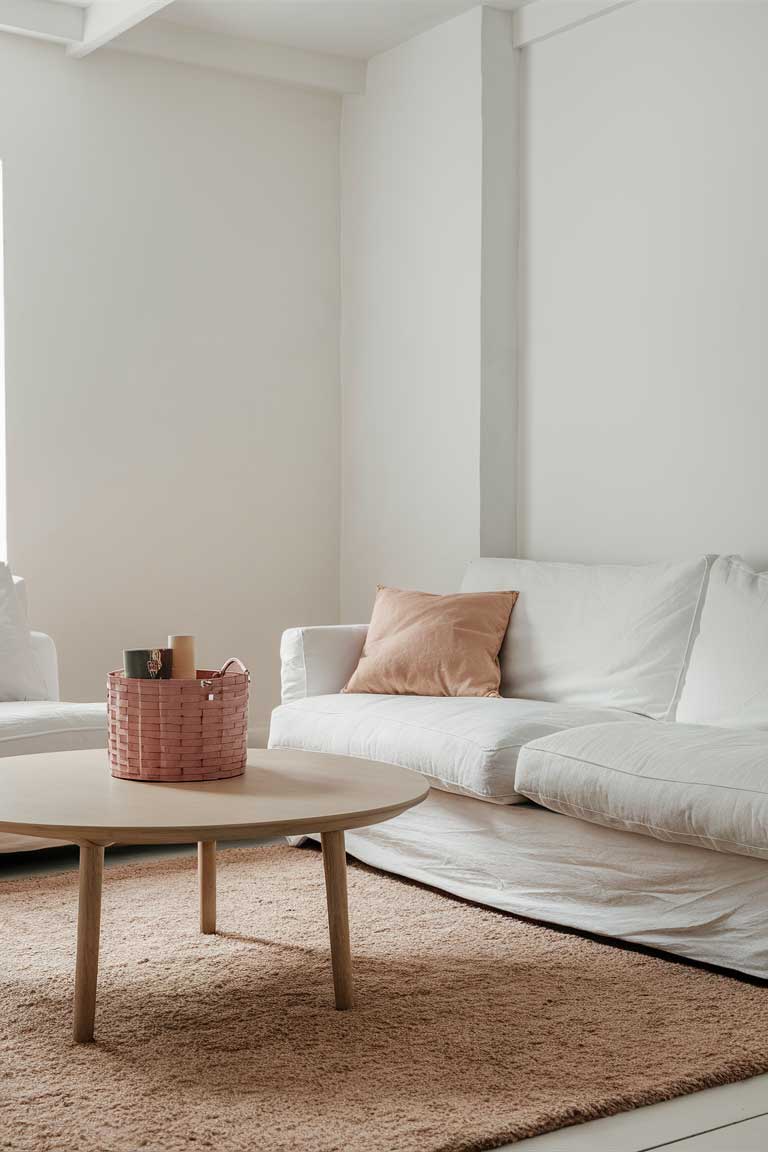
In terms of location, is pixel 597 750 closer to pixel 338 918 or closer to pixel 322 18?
pixel 338 918

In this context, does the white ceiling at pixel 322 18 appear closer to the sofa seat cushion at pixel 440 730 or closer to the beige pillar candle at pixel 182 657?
the sofa seat cushion at pixel 440 730

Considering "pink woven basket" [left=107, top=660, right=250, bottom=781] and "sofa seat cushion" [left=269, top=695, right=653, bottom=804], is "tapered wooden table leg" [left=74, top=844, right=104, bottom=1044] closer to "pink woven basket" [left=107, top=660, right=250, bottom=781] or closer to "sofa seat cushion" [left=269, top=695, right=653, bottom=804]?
"pink woven basket" [left=107, top=660, right=250, bottom=781]

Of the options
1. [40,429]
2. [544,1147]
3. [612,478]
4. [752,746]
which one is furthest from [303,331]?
[544,1147]

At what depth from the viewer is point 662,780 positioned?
2748 millimetres

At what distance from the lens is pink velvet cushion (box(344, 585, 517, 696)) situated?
153 inches

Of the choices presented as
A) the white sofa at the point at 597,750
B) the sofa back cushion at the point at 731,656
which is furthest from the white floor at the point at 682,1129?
the sofa back cushion at the point at 731,656

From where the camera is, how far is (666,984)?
8.73 ft

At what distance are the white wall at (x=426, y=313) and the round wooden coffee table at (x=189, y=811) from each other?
2.14 metres

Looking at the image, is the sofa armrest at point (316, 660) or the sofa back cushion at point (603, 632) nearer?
the sofa back cushion at point (603, 632)

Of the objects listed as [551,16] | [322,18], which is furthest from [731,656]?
[322,18]

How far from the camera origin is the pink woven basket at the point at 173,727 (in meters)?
2.61

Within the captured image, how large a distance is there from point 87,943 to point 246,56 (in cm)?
377

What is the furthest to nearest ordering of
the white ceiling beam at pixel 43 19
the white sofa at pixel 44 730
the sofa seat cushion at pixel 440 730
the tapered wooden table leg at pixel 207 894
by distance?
the white ceiling beam at pixel 43 19, the white sofa at pixel 44 730, the sofa seat cushion at pixel 440 730, the tapered wooden table leg at pixel 207 894

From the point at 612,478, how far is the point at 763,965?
2.06m
